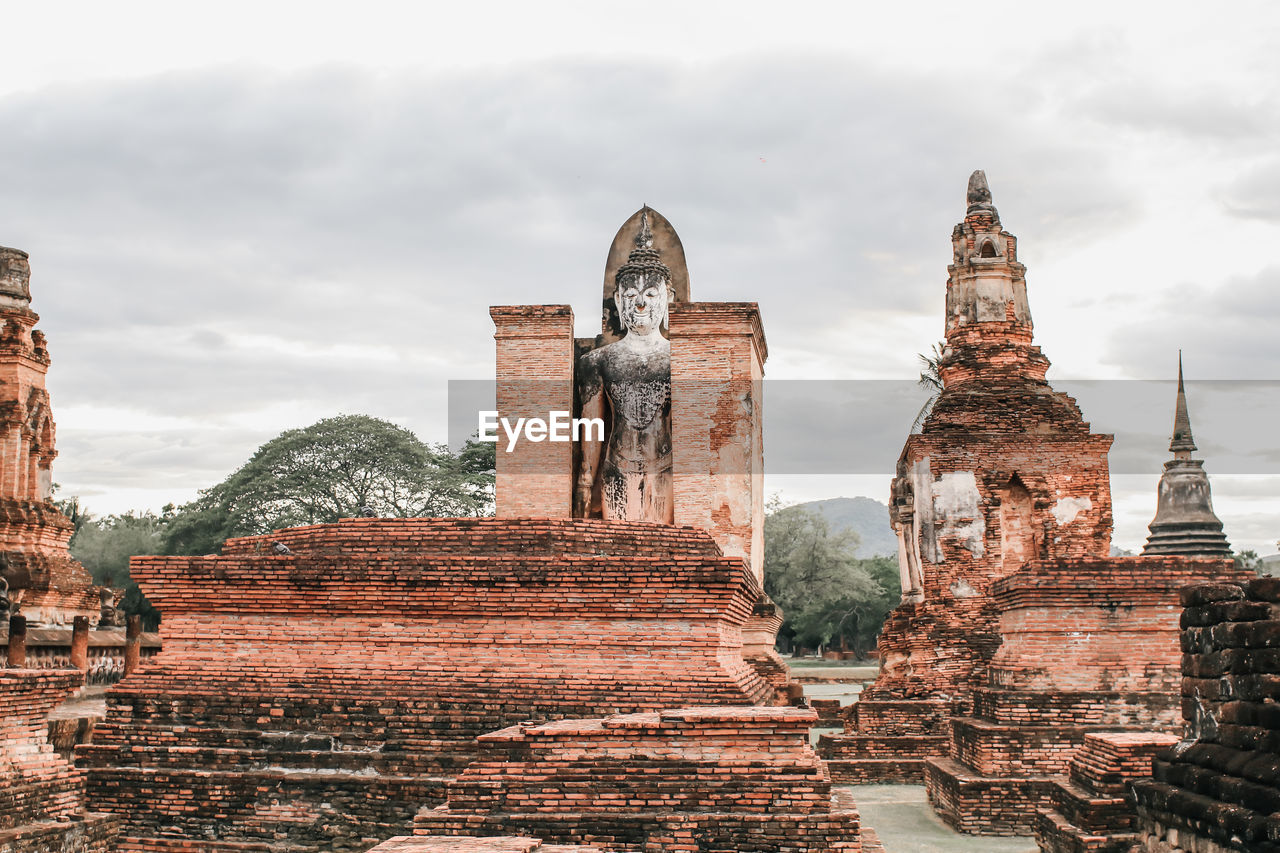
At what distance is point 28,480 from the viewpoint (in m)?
18.2

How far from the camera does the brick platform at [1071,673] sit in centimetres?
1195

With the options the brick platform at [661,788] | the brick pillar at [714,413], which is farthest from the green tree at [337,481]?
the brick platform at [661,788]

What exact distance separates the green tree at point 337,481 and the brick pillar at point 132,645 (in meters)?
20.1

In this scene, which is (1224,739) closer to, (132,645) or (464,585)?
(464,585)

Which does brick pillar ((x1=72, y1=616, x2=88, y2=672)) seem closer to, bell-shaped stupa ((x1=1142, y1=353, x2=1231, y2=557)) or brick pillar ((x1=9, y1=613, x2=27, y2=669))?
brick pillar ((x1=9, y1=613, x2=27, y2=669))

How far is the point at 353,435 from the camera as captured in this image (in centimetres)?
3975

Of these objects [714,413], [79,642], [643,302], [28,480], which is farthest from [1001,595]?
[28,480]

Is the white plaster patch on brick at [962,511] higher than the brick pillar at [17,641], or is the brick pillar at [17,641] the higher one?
the white plaster patch on brick at [962,511]

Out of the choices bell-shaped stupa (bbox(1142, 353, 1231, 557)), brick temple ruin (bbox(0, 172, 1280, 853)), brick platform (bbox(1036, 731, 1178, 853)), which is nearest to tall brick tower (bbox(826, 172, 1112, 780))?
brick temple ruin (bbox(0, 172, 1280, 853))

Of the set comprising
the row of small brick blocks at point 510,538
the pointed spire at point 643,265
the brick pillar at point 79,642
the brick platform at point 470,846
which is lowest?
the brick platform at point 470,846

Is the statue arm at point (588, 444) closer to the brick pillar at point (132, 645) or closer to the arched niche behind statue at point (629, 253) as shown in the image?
the arched niche behind statue at point (629, 253)

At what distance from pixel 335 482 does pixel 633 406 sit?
27.1 m

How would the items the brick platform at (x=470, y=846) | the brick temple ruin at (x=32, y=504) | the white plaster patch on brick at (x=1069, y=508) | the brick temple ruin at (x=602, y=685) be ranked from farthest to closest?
the white plaster patch on brick at (x=1069, y=508) < the brick temple ruin at (x=32, y=504) < the brick temple ruin at (x=602, y=685) < the brick platform at (x=470, y=846)

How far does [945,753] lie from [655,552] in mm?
8930
